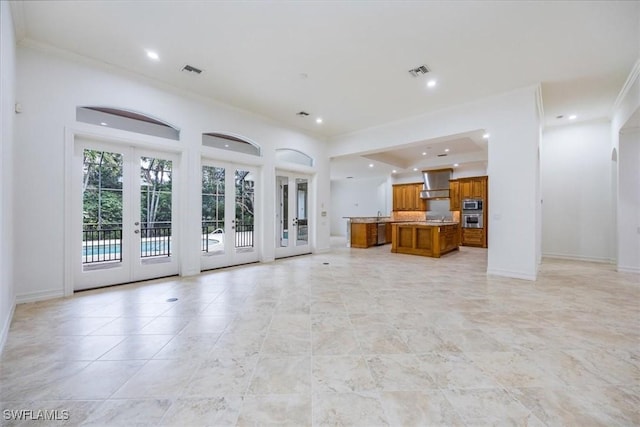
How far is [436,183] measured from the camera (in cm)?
1041

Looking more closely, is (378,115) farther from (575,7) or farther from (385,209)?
(385,209)

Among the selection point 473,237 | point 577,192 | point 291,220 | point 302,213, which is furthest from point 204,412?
point 473,237

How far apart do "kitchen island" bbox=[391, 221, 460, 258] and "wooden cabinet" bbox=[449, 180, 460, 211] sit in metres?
1.98

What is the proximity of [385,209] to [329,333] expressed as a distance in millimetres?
10686

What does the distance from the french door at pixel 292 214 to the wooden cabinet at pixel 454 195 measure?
A: 613 centimetres

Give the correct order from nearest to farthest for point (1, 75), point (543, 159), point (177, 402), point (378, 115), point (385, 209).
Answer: point (177, 402) < point (1, 75) < point (378, 115) < point (543, 159) < point (385, 209)

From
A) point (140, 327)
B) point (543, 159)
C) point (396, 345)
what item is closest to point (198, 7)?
point (140, 327)

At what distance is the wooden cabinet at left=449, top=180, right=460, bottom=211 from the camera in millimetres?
10041

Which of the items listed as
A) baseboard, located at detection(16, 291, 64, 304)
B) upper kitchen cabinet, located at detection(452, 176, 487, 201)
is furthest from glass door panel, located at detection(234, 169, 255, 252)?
upper kitchen cabinet, located at detection(452, 176, 487, 201)

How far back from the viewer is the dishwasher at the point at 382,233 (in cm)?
995

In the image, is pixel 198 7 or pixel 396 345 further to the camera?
pixel 198 7

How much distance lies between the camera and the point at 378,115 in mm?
5969

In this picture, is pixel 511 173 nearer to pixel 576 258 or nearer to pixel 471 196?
pixel 576 258

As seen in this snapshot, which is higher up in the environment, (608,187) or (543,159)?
(543,159)
